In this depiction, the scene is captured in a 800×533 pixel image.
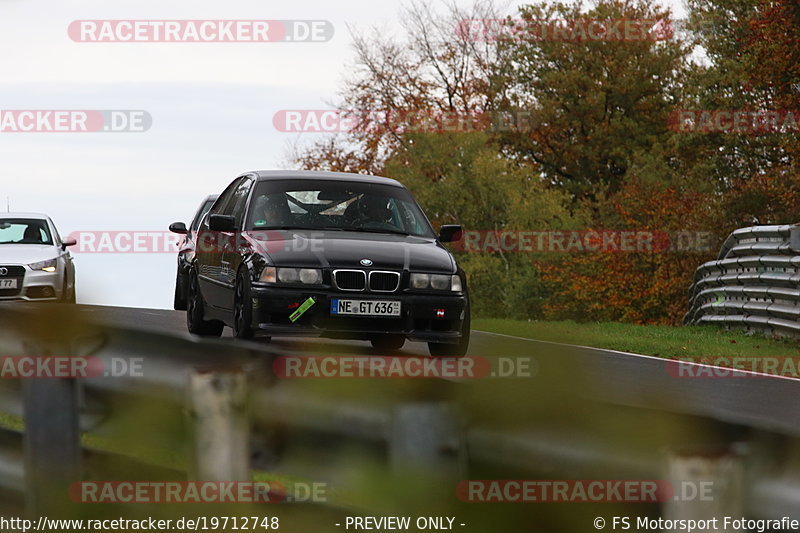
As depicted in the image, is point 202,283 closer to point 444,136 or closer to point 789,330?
point 789,330

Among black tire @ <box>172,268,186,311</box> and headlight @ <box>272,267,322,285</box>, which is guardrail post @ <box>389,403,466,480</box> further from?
black tire @ <box>172,268,186,311</box>

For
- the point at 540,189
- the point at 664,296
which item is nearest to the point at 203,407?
the point at 664,296

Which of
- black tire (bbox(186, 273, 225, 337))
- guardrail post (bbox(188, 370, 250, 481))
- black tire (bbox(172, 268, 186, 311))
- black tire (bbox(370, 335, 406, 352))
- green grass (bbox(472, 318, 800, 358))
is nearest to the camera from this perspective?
guardrail post (bbox(188, 370, 250, 481))

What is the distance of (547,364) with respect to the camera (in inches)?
87.1

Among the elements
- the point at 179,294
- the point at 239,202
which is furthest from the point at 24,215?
the point at 239,202

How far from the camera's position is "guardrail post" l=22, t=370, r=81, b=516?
477 cm

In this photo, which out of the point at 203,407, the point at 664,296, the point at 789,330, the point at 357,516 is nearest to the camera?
the point at 357,516

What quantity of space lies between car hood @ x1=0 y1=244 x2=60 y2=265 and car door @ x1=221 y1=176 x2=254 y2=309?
295 inches

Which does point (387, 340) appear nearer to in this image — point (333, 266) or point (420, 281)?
point (420, 281)

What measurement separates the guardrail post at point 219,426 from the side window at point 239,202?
877 centimetres

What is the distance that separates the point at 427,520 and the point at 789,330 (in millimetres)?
15983

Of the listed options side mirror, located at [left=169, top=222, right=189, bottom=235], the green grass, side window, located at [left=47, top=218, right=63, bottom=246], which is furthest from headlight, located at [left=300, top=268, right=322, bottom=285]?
side window, located at [left=47, top=218, right=63, bottom=246]

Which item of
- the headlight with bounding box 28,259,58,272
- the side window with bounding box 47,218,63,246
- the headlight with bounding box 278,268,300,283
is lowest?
the headlight with bounding box 28,259,58,272

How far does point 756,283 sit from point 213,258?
385 inches
